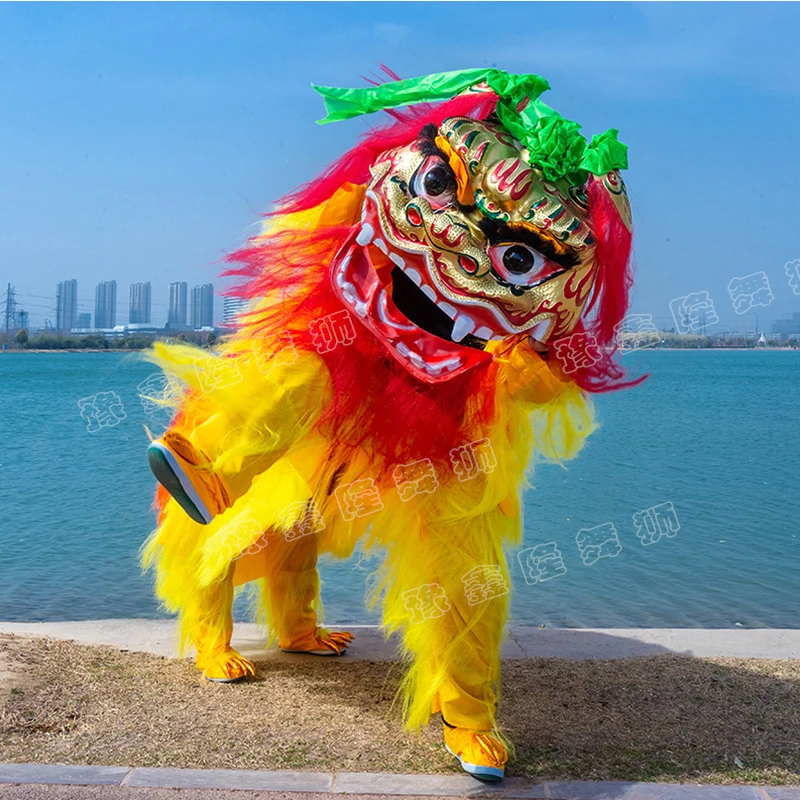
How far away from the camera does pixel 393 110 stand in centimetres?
367

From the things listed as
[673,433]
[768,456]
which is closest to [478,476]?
[768,456]

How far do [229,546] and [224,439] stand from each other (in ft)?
2.61

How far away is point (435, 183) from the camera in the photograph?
131 inches

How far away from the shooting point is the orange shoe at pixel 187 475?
3260 millimetres

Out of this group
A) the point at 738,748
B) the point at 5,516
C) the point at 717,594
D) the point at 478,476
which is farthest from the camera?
the point at 5,516

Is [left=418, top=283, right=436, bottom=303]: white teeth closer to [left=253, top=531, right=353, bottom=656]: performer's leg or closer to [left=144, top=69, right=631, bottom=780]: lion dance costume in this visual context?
[left=144, top=69, right=631, bottom=780]: lion dance costume

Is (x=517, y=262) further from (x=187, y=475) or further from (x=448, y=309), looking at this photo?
(x=187, y=475)

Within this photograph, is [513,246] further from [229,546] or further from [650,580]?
[650,580]

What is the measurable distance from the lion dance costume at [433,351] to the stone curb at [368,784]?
14cm

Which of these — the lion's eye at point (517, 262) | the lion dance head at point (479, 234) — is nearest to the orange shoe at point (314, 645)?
the lion dance head at point (479, 234)

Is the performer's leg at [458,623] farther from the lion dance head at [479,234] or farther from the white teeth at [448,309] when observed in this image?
the white teeth at [448,309]

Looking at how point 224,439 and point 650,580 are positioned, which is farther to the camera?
point 650,580

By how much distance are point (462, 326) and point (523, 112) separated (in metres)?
0.78

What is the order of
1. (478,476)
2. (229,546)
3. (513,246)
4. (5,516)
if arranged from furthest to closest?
(5,516), (229,546), (478,476), (513,246)
